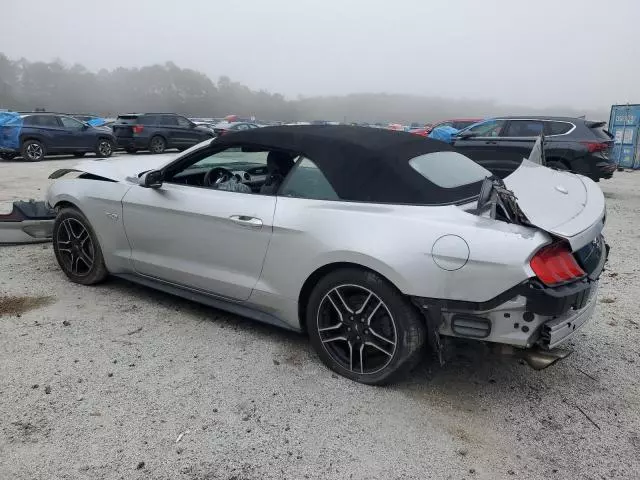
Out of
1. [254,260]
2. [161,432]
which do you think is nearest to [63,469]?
[161,432]

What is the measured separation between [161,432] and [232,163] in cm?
217

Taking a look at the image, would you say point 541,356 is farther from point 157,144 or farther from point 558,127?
point 157,144

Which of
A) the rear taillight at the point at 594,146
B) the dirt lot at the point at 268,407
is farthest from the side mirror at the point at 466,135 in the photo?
the dirt lot at the point at 268,407

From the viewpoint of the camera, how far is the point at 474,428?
8.20 feet

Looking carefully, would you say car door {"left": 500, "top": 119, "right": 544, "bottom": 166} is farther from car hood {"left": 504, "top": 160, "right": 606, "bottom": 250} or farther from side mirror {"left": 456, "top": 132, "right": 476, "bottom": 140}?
car hood {"left": 504, "top": 160, "right": 606, "bottom": 250}

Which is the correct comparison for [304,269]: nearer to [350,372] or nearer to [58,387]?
[350,372]

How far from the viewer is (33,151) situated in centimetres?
1530

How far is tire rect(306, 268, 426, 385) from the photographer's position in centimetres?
262

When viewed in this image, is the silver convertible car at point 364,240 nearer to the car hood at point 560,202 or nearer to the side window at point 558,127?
the car hood at point 560,202

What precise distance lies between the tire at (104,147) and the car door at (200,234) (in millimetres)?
14364

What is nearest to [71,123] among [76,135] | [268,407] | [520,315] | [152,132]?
[76,135]

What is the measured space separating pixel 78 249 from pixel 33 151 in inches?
521

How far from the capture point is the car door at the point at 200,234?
3.13m

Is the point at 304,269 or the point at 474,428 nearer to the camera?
the point at 474,428
